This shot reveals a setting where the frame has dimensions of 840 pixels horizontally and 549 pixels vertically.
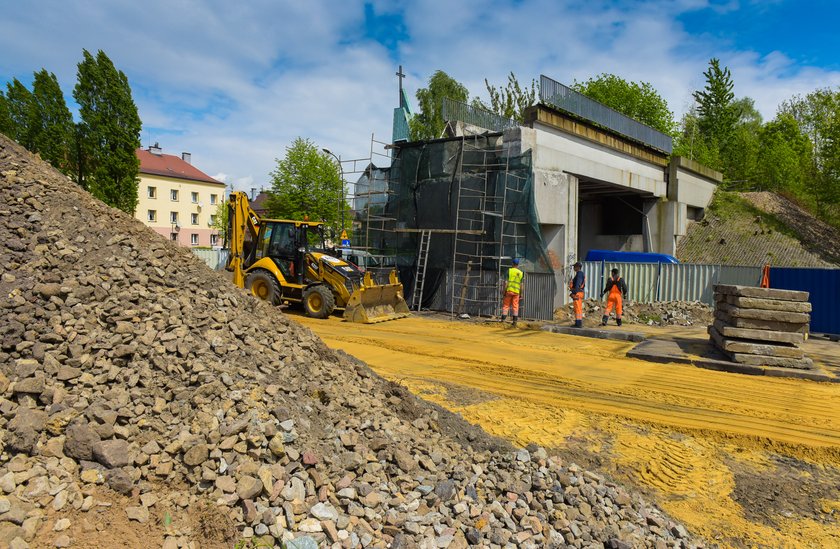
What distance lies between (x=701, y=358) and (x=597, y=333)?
362cm

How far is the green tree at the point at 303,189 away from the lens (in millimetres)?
35406

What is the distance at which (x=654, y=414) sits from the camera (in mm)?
7078

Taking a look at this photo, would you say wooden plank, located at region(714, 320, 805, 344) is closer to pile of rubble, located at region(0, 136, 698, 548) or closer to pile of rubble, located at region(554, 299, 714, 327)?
pile of rubble, located at region(554, 299, 714, 327)

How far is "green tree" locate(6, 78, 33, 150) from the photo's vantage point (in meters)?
30.5

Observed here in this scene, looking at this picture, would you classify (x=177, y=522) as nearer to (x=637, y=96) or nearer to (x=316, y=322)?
(x=316, y=322)

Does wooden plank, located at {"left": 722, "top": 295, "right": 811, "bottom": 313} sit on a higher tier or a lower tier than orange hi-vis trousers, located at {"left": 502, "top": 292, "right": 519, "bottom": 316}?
higher

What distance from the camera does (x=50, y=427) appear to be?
399 centimetres

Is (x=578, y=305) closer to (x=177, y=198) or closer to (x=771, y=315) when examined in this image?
(x=771, y=315)

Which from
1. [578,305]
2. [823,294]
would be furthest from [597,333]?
Result: [823,294]

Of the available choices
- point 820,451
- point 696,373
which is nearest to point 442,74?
point 696,373

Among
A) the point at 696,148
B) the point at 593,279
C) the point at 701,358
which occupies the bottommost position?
the point at 701,358

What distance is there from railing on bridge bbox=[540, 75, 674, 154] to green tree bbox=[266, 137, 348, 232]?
18.7 metres

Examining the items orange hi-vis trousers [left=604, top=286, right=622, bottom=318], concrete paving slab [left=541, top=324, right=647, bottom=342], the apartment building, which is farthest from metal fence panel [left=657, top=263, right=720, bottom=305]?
the apartment building

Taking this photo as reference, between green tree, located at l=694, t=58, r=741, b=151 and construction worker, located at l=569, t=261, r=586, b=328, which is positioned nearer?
construction worker, located at l=569, t=261, r=586, b=328
